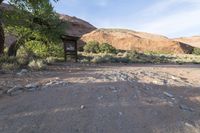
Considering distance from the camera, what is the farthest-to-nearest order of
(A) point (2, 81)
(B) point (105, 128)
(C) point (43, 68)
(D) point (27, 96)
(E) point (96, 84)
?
1. (C) point (43, 68)
2. (A) point (2, 81)
3. (E) point (96, 84)
4. (D) point (27, 96)
5. (B) point (105, 128)


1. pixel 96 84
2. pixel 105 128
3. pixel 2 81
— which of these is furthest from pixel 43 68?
pixel 105 128

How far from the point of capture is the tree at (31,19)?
21703 mm

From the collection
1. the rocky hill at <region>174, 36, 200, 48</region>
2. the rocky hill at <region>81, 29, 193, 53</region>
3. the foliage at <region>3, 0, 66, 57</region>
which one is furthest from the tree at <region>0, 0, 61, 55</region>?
the rocky hill at <region>174, 36, 200, 48</region>

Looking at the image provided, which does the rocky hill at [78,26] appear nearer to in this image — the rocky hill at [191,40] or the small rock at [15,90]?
the rocky hill at [191,40]

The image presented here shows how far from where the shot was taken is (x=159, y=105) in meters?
9.18

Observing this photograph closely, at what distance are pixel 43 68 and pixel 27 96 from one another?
7.75 meters

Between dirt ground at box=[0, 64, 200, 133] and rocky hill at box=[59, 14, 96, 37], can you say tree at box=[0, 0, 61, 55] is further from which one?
rocky hill at box=[59, 14, 96, 37]

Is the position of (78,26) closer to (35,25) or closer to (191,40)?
(191,40)

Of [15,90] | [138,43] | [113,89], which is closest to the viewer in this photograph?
[15,90]

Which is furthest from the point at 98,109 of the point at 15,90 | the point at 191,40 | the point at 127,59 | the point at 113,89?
the point at 191,40

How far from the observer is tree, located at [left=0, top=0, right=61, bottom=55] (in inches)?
854

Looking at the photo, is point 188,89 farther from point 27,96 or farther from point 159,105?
point 27,96

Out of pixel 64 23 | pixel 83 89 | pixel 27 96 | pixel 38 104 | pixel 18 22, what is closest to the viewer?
pixel 38 104

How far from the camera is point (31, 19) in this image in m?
22.6
